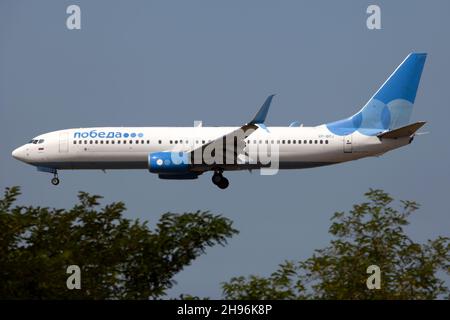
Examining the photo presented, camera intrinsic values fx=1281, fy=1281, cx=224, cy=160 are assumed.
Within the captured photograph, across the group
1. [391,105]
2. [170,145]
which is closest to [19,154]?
[170,145]

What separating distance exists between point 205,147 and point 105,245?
20.1 m

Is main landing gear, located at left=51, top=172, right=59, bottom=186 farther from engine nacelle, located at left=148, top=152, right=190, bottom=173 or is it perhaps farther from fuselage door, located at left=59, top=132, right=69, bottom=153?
engine nacelle, located at left=148, top=152, right=190, bottom=173

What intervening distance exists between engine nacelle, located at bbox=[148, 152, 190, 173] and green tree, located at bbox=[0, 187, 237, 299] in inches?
620

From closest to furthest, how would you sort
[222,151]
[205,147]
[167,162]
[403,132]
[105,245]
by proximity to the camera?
[105,245] < [403,132] < [167,162] < [205,147] < [222,151]

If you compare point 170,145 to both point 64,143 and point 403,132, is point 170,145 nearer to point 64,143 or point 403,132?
point 64,143

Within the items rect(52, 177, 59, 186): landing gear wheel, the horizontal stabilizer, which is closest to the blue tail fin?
the horizontal stabilizer

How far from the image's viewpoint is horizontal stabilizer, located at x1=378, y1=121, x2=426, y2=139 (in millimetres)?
79750

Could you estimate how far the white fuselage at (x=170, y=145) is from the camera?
8269 centimetres

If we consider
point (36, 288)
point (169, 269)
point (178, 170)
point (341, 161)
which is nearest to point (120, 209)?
point (169, 269)

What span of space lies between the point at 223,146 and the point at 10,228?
2636cm

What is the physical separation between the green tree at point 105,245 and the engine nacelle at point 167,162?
15.7m

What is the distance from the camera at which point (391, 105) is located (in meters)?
87.7
